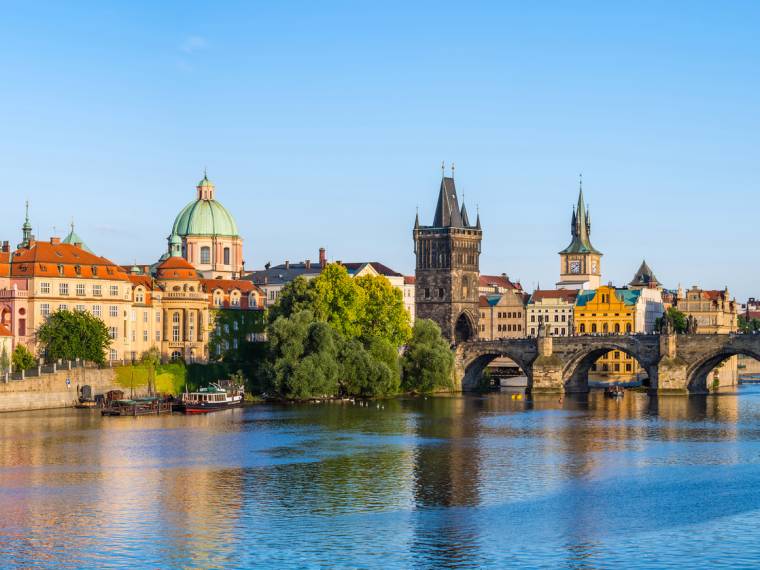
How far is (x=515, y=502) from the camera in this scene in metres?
63.8

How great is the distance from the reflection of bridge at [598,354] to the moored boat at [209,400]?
43.3 meters

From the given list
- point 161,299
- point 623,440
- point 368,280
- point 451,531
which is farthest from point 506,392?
point 451,531

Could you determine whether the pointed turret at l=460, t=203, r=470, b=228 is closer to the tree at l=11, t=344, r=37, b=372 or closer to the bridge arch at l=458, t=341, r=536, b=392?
the bridge arch at l=458, t=341, r=536, b=392

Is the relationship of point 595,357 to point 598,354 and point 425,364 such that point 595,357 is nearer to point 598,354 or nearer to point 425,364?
point 598,354

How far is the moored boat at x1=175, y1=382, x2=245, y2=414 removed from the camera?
370 feet

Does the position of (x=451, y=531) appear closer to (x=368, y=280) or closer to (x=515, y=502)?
(x=515, y=502)

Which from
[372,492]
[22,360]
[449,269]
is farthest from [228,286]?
[372,492]

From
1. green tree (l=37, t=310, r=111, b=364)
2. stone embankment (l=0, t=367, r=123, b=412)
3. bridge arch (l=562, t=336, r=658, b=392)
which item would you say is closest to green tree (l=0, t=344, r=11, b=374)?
stone embankment (l=0, t=367, r=123, b=412)

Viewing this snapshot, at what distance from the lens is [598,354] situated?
158 m

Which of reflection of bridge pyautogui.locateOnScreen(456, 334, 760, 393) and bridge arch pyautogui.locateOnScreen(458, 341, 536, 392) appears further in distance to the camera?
bridge arch pyautogui.locateOnScreen(458, 341, 536, 392)

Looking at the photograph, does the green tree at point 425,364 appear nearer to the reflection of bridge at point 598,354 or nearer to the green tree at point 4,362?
the reflection of bridge at point 598,354

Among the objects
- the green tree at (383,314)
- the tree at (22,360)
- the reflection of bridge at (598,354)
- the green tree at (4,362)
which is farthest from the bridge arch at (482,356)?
the green tree at (4,362)

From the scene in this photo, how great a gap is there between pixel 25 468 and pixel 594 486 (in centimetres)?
2982

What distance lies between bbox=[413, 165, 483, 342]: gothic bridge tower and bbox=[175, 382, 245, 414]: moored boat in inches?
2501
